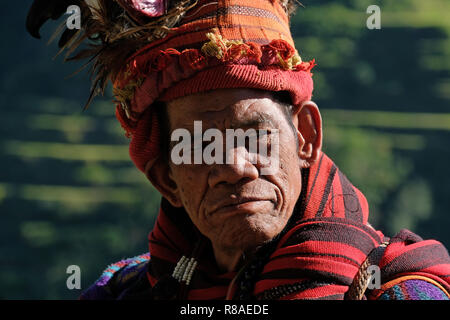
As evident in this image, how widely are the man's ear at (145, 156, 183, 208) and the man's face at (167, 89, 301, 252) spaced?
0.64 ft

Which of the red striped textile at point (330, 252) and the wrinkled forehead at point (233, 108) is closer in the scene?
the red striped textile at point (330, 252)

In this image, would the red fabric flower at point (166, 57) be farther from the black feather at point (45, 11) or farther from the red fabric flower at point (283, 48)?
the black feather at point (45, 11)

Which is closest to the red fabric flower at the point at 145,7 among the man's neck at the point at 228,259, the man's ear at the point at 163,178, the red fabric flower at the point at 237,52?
the red fabric flower at the point at 237,52

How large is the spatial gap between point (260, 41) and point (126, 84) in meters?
0.53

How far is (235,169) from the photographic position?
1.94 metres

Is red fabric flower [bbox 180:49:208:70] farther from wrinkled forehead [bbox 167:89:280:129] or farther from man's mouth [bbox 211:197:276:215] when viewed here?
man's mouth [bbox 211:197:276:215]

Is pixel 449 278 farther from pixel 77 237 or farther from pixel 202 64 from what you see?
pixel 77 237

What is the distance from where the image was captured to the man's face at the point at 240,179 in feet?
6.43

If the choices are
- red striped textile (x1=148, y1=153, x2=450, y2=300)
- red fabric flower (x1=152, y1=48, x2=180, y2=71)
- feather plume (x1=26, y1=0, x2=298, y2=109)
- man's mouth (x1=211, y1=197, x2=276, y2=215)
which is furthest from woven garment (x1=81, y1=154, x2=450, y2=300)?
feather plume (x1=26, y1=0, x2=298, y2=109)

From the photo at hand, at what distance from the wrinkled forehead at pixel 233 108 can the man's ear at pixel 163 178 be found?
30 cm

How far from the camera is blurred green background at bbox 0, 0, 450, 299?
24.0ft

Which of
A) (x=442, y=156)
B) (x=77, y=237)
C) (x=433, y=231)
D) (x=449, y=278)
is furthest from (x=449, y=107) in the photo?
(x=449, y=278)

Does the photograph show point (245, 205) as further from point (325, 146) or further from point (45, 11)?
point (325, 146)

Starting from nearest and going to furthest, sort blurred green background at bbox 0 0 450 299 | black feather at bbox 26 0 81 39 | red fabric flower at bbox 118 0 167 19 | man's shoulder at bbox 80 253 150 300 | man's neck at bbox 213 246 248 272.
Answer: red fabric flower at bbox 118 0 167 19
man's neck at bbox 213 246 248 272
black feather at bbox 26 0 81 39
man's shoulder at bbox 80 253 150 300
blurred green background at bbox 0 0 450 299
